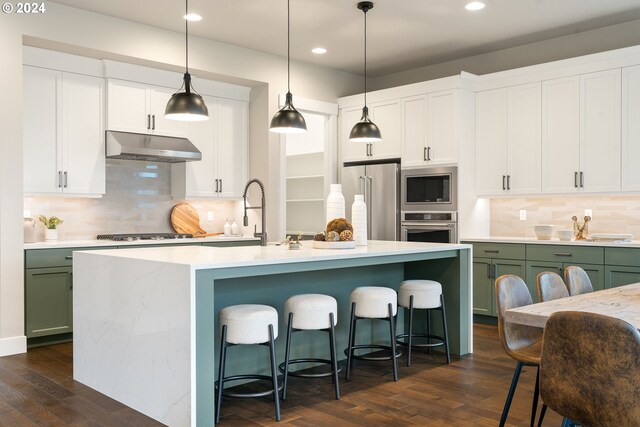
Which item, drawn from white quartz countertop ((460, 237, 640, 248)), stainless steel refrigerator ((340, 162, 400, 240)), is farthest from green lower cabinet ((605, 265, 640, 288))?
stainless steel refrigerator ((340, 162, 400, 240))

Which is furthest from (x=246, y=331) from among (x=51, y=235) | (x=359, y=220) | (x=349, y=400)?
(x=51, y=235)

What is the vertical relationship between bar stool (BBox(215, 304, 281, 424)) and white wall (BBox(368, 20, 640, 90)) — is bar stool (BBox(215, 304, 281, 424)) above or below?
below

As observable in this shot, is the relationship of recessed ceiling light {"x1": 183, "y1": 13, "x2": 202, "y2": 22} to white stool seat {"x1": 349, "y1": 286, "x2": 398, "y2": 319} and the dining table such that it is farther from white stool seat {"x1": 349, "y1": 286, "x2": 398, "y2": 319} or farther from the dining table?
the dining table

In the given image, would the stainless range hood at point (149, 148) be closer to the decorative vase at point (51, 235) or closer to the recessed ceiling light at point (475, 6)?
the decorative vase at point (51, 235)

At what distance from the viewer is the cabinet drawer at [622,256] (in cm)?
488

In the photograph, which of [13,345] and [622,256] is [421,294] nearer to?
[622,256]

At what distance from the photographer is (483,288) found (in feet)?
19.2

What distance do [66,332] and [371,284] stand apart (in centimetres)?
268

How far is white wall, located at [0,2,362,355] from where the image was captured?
4688 mm

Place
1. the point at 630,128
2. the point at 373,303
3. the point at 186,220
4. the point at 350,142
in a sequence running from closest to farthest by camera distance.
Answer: the point at 373,303 < the point at 630,128 < the point at 186,220 < the point at 350,142

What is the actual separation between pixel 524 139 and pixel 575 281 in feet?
9.40

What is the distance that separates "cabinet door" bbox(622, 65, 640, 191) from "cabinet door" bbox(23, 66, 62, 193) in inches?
200

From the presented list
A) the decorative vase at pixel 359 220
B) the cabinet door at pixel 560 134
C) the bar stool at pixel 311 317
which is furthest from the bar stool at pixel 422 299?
the cabinet door at pixel 560 134

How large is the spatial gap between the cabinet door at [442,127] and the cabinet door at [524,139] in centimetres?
54
